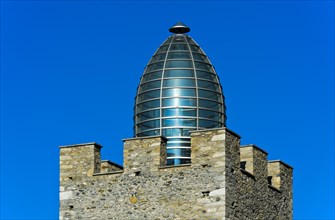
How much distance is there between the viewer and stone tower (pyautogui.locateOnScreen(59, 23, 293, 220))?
34.9m

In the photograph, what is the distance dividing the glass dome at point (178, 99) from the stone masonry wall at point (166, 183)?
2.20 feet

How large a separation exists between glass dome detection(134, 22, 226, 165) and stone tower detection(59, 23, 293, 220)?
0.03m

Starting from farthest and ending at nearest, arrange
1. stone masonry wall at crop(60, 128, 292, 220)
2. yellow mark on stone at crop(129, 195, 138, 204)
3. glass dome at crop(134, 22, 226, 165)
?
glass dome at crop(134, 22, 226, 165)
yellow mark on stone at crop(129, 195, 138, 204)
stone masonry wall at crop(60, 128, 292, 220)

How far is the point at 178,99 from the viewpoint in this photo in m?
36.2

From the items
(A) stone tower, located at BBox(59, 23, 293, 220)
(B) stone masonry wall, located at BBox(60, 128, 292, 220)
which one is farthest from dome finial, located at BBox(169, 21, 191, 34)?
(B) stone masonry wall, located at BBox(60, 128, 292, 220)

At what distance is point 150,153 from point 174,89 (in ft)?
6.86

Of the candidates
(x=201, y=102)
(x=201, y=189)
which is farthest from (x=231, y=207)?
(x=201, y=102)

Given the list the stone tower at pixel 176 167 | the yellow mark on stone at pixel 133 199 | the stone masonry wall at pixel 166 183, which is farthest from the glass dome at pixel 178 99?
the yellow mark on stone at pixel 133 199

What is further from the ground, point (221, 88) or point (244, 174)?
point (221, 88)

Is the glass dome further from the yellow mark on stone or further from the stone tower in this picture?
the yellow mark on stone

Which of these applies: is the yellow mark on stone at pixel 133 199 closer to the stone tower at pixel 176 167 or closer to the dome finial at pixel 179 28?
the stone tower at pixel 176 167

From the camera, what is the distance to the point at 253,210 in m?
36.3

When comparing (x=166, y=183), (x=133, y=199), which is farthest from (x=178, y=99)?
(x=133, y=199)

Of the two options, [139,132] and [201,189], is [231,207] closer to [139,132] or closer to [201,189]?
[201,189]
